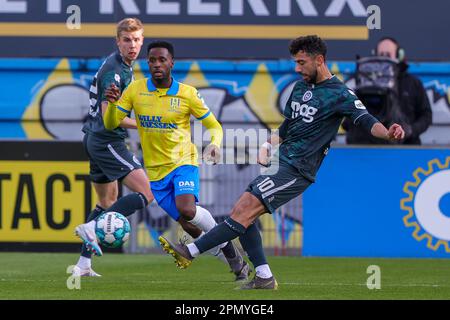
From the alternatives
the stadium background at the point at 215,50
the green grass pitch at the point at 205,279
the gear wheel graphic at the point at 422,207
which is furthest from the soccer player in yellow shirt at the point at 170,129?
the stadium background at the point at 215,50

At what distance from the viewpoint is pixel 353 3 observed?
17391 mm

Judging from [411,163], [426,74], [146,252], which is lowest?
[146,252]

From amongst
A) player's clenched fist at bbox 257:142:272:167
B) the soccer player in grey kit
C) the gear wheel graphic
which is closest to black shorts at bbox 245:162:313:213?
the soccer player in grey kit

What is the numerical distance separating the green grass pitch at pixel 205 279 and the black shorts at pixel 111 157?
955 millimetres

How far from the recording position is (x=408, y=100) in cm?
1542

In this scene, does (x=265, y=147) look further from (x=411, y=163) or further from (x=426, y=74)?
(x=426, y=74)

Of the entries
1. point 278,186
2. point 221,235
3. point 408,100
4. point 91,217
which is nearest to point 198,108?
point 278,186

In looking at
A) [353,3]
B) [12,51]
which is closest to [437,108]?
[353,3]

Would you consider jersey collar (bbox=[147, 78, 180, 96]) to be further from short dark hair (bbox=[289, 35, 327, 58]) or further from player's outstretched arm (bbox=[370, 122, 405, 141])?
player's outstretched arm (bbox=[370, 122, 405, 141])

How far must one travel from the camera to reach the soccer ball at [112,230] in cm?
1003

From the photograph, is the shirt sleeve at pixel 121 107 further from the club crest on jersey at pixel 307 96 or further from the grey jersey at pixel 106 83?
the club crest on jersey at pixel 307 96

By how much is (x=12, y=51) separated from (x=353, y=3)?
488 cm

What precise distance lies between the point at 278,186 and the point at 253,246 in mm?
513

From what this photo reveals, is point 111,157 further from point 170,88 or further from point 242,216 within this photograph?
point 242,216
